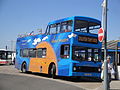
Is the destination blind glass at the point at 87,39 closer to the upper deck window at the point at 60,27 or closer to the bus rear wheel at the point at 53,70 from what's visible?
the upper deck window at the point at 60,27

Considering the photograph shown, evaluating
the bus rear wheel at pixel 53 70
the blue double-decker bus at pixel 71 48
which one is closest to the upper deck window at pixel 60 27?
the blue double-decker bus at pixel 71 48

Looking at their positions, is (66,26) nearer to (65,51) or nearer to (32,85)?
(65,51)

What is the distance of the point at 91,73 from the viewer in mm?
16562

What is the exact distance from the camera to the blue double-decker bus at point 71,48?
16281mm

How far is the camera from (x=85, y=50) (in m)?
16.9

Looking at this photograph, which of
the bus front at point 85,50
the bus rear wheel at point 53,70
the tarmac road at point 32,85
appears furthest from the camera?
the bus rear wheel at point 53,70

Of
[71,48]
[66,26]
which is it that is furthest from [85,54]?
[66,26]

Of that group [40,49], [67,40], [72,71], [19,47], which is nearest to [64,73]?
[72,71]

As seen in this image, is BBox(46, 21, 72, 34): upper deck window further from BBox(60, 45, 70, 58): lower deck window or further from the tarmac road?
the tarmac road

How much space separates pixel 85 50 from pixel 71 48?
1.20m

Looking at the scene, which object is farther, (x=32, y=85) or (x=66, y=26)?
(x=66, y=26)

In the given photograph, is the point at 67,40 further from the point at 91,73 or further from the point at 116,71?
the point at 116,71

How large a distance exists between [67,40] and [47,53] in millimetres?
2897

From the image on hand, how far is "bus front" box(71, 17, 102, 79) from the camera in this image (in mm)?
16234
